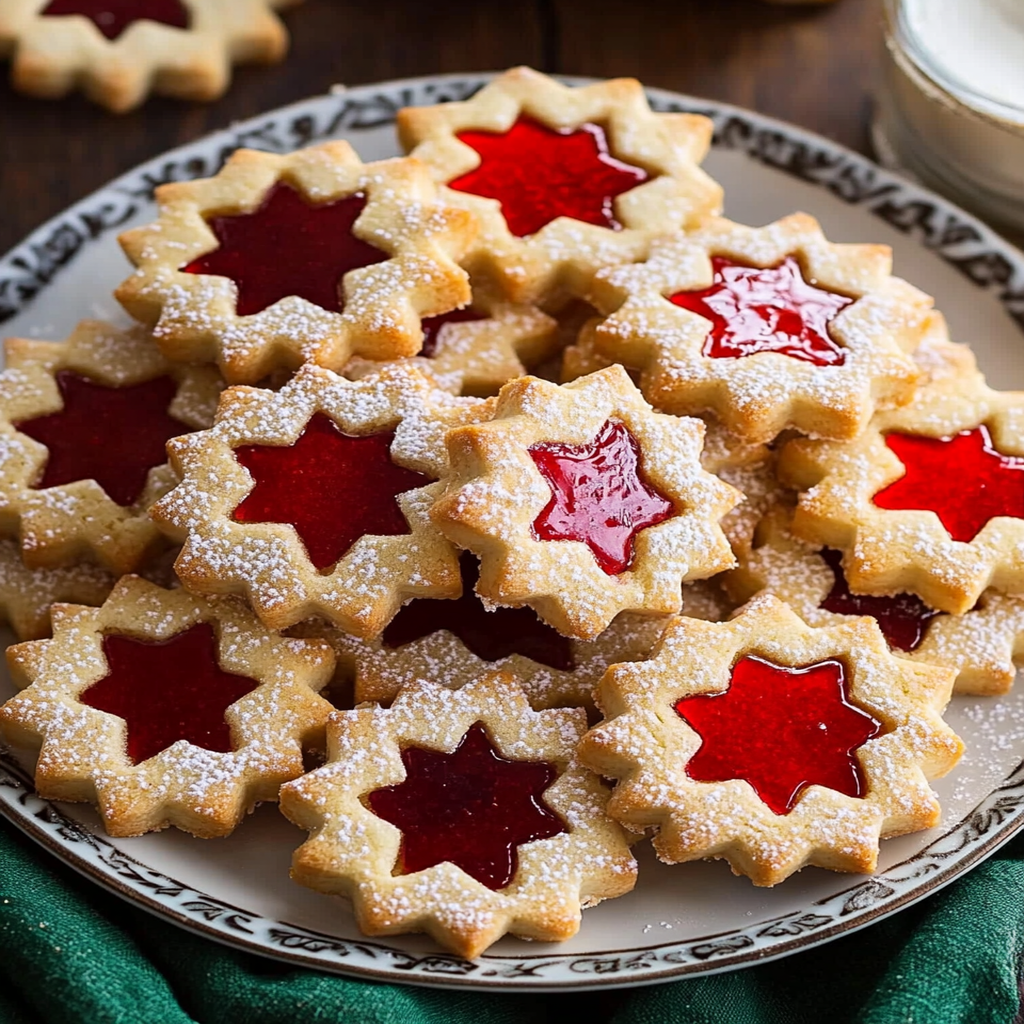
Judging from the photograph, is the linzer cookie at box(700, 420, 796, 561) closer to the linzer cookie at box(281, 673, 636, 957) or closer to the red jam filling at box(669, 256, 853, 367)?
the red jam filling at box(669, 256, 853, 367)

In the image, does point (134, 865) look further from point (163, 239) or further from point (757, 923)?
point (163, 239)

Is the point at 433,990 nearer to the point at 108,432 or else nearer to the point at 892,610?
the point at 892,610

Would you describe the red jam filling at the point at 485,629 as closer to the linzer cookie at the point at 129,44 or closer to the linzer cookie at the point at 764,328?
the linzer cookie at the point at 764,328

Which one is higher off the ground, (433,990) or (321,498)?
(321,498)

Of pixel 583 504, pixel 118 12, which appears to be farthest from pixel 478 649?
pixel 118 12

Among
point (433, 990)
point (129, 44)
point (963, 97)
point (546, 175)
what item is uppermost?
point (963, 97)

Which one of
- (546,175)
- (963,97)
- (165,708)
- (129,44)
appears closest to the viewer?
(165,708)

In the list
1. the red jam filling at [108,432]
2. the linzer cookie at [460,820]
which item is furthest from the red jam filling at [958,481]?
the red jam filling at [108,432]

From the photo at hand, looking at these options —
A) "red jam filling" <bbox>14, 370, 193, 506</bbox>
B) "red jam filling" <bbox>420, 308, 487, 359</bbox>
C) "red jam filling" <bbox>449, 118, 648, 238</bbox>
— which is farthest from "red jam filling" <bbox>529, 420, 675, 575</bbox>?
"red jam filling" <bbox>14, 370, 193, 506</bbox>
